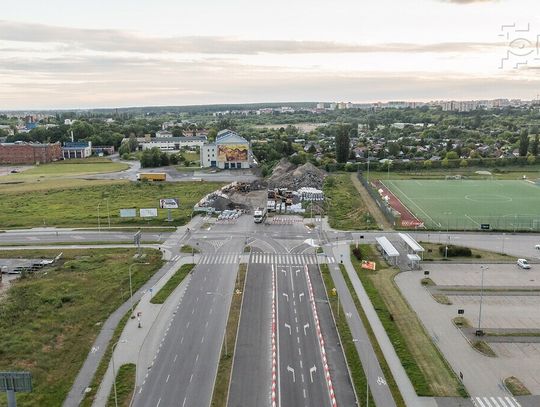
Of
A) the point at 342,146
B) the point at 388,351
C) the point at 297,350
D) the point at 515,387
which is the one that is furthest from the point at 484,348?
the point at 342,146

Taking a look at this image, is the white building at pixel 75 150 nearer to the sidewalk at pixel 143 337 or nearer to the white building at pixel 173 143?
the white building at pixel 173 143

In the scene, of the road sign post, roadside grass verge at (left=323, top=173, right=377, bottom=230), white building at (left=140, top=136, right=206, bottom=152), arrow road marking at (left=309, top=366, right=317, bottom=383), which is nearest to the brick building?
white building at (left=140, top=136, right=206, bottom=152)

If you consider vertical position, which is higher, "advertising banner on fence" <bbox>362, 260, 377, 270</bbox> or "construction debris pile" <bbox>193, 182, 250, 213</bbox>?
"construction debris pile" <bbox>193, 182, 250, 213</bbox>

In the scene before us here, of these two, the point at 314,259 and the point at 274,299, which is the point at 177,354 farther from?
the point at 314,259

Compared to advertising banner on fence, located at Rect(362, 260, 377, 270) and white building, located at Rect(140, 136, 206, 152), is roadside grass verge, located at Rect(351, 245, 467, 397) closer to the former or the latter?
advertising banner on fence, located at Rect(362, 260, 377, 270)

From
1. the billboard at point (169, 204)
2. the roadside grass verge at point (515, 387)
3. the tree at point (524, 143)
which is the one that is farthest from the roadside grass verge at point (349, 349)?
the tree at point (524, 143)

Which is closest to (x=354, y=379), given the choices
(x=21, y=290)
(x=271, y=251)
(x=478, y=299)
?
(x=478, y=299)

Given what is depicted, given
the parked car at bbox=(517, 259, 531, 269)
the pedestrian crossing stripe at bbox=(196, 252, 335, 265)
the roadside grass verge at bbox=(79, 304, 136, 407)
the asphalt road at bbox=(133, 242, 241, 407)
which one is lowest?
the roadside grass verge at bbox=(79, 304, 136, 407)
